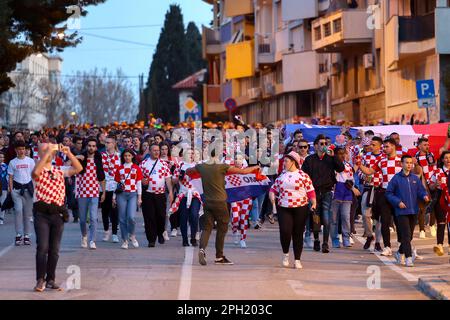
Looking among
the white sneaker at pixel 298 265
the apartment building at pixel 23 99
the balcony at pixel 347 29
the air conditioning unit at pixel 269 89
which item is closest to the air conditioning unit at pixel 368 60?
the balcony at pixel 347 29

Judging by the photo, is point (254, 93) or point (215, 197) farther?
point (254, 93)

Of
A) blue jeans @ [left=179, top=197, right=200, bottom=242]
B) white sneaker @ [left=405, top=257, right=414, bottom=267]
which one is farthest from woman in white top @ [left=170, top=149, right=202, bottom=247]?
white sneaker @ [left=405, top=257, right=414, bottom=267]

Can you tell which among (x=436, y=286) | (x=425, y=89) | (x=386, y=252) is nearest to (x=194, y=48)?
(x=425, y=89)

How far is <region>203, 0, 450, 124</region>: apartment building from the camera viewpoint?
4431 cm

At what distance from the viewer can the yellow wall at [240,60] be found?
7462 cm

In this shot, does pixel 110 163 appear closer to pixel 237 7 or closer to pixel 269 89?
pixel 269 89

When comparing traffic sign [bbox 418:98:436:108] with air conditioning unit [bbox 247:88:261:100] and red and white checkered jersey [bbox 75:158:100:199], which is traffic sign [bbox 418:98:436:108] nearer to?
red and white checkered jersey [bbox 75:158:100:199]

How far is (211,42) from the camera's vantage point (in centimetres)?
8800

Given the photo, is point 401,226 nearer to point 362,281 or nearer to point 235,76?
point 362,281

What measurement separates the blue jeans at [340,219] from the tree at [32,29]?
21857mm

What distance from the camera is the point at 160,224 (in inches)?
948

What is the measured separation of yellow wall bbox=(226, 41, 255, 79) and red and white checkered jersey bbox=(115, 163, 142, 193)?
50.6 m

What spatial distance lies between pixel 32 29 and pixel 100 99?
341 ft
